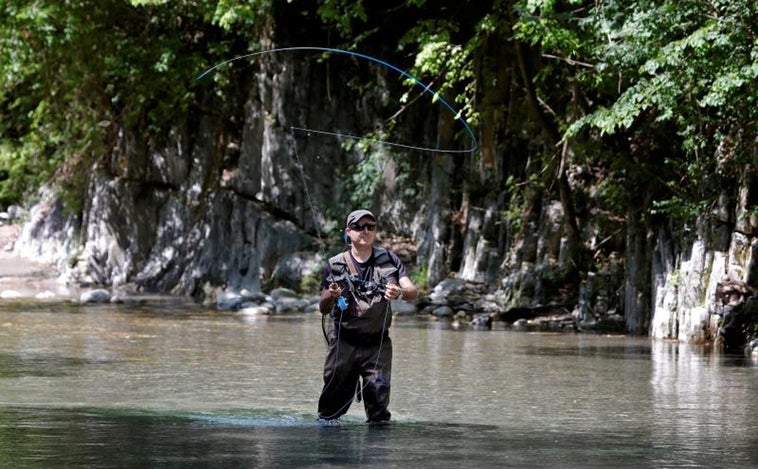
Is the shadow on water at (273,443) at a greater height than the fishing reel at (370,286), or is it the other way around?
the fishing reel at (370,286)

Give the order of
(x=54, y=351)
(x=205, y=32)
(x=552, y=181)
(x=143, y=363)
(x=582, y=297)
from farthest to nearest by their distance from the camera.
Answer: (x=205, y=32), (x=552, y=181), (x=582, y=297), (x=54, y=351), (x=143, y=363)

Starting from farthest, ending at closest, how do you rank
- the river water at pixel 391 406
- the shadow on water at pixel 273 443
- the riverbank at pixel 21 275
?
1. the riverbank at pixel 21 275
2. the river water at pixel 391 406
3. the shadow on water at pixel 273 443

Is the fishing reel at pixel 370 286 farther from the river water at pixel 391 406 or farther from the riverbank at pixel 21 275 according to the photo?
the riverbank at pixel 21 275

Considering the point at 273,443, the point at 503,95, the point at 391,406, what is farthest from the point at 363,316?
the point at 503,95

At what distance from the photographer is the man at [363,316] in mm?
9305

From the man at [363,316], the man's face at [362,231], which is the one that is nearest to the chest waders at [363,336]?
the man at [363,316]

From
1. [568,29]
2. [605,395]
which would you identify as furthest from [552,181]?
[605,395]

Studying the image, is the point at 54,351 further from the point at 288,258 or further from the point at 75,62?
the point at 75,62

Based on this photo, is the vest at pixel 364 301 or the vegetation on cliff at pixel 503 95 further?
the vegetation on cliff at pixel 503 95

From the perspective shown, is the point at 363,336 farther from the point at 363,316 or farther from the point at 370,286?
the point at 370,286

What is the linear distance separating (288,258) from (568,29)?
1276cm

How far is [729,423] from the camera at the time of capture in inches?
392

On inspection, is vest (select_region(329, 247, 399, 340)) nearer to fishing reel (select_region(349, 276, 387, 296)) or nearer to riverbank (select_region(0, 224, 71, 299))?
fishing reel (select_region(349, 276, 387, 296))

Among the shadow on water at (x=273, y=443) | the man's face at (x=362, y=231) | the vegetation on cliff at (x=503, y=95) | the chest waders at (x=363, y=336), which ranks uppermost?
the vegetation on cliff at (x=503, y=95)
